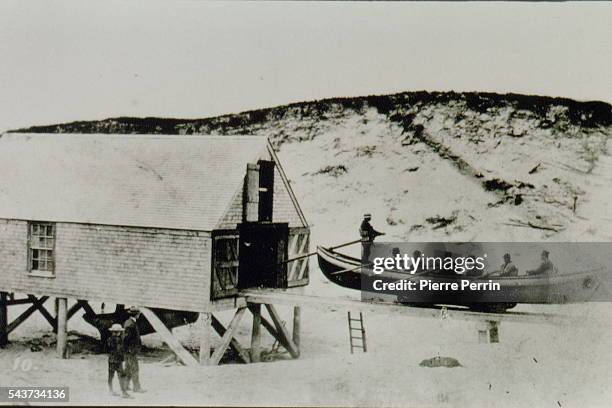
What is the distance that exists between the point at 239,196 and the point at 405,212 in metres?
5.77

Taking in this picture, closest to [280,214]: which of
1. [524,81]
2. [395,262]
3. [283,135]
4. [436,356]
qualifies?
[395,262]

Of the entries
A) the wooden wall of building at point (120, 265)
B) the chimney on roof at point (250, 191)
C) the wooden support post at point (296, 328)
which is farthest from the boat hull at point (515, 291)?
the wooden support post at point (296, 328)

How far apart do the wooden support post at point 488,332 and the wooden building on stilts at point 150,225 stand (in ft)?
12.8

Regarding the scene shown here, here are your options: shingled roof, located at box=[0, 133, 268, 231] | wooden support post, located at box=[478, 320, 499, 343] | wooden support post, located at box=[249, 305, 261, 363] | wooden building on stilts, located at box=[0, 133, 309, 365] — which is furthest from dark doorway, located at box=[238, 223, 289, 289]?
wooden support post, located at box=[478, 320, 499, 343]

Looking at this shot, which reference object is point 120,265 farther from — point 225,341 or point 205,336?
point 225,341

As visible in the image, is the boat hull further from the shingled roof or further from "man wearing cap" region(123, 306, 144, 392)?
"man wearing cap" region(123, 306, 144, 392)

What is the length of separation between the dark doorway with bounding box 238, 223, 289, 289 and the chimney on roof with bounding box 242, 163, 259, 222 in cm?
115

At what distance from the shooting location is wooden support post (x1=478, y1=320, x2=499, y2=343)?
45.9ft

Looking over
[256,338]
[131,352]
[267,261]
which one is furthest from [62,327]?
[267,261]

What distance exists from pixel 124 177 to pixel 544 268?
7.86 metres

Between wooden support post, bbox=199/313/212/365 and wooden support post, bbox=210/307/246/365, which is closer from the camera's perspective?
wooden support post, bbox=199/313/212/365

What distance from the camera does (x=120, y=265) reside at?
14695mm

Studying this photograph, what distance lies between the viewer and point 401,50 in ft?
44.3

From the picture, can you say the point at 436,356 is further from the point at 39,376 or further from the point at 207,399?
the point at 39,376
